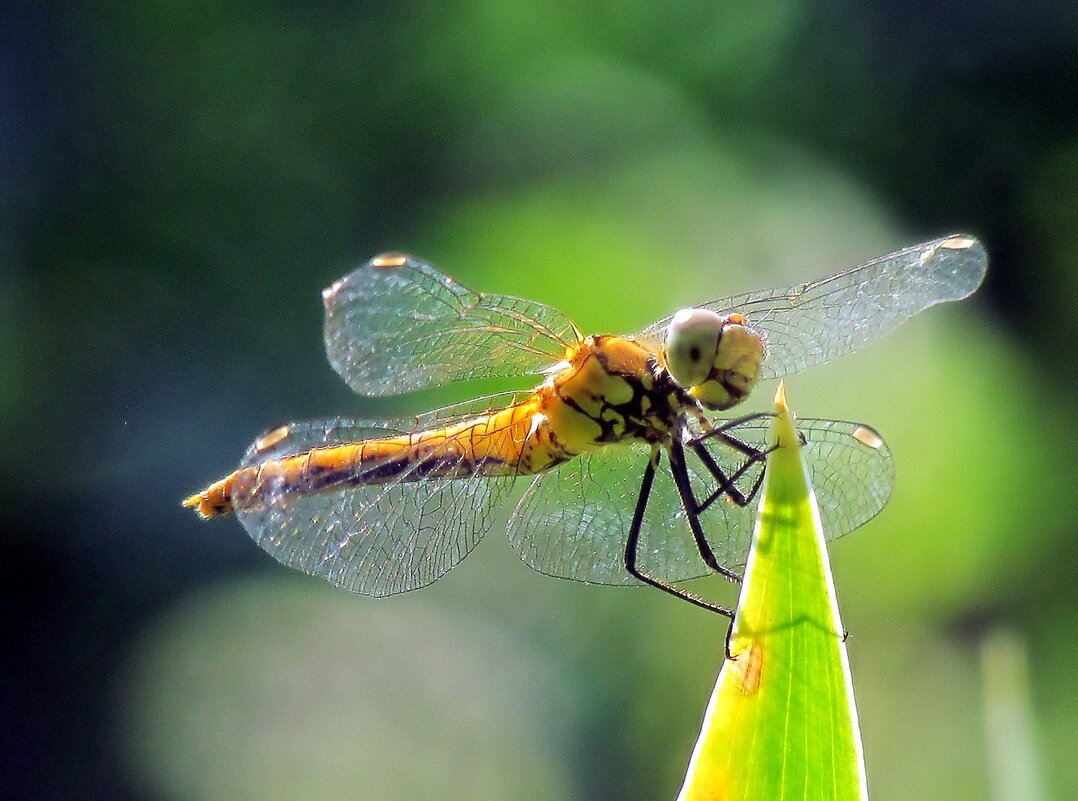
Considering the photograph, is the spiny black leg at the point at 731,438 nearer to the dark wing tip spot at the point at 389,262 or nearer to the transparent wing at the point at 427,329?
the transparent wing at the point at 427,329

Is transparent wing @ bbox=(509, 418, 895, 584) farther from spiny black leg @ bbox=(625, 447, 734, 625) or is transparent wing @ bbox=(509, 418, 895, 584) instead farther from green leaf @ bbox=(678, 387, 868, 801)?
green leaf @ bbox=(678, 387, 868, 801)

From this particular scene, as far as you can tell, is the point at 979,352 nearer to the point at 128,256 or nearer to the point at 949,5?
the point at 949,5

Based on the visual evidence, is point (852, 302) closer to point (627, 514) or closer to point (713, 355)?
point (713, 355)

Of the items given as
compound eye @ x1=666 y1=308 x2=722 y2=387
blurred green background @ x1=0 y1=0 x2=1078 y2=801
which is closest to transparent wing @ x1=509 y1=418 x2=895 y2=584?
compound eye @ x1=666 y1=308 x2=722 y2=387

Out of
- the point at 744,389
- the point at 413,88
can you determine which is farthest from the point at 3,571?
the point at 744,389

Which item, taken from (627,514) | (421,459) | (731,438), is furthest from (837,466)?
(421,459)
